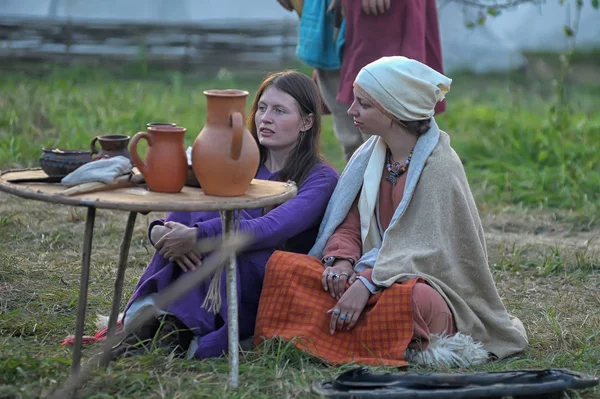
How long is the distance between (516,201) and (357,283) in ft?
10.9

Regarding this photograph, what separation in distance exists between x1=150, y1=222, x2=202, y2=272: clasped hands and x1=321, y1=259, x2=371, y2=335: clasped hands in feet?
1.68

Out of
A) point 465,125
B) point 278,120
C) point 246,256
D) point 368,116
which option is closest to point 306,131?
point 278,120

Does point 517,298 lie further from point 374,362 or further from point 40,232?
point 40,232

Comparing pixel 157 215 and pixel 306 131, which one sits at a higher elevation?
pixel 306 131

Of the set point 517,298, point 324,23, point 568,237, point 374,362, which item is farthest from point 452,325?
point 568,237

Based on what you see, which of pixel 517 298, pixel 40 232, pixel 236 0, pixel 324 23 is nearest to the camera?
pixel 517 298

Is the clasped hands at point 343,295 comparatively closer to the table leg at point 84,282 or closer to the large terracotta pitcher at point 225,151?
the large terracotta pitcher at point 225,151

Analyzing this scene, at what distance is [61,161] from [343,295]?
1.17 metres

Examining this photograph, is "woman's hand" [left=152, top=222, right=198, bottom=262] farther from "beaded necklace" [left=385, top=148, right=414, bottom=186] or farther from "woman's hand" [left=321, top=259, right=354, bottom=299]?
"beaded necklace" [left=385, top=148, right=414, bottom=186]

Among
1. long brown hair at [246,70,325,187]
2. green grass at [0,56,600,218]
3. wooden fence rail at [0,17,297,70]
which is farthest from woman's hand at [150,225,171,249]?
wooden fence rail at [0,17,297,70]

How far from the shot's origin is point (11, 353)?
3143 mm

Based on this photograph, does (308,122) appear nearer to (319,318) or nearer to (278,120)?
(278,120)

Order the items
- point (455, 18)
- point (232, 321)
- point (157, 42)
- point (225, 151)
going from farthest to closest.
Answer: point (455, 18) → point (157, 42) → point (232, 321) → point (225, 151)

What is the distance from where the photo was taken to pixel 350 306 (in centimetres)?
340
